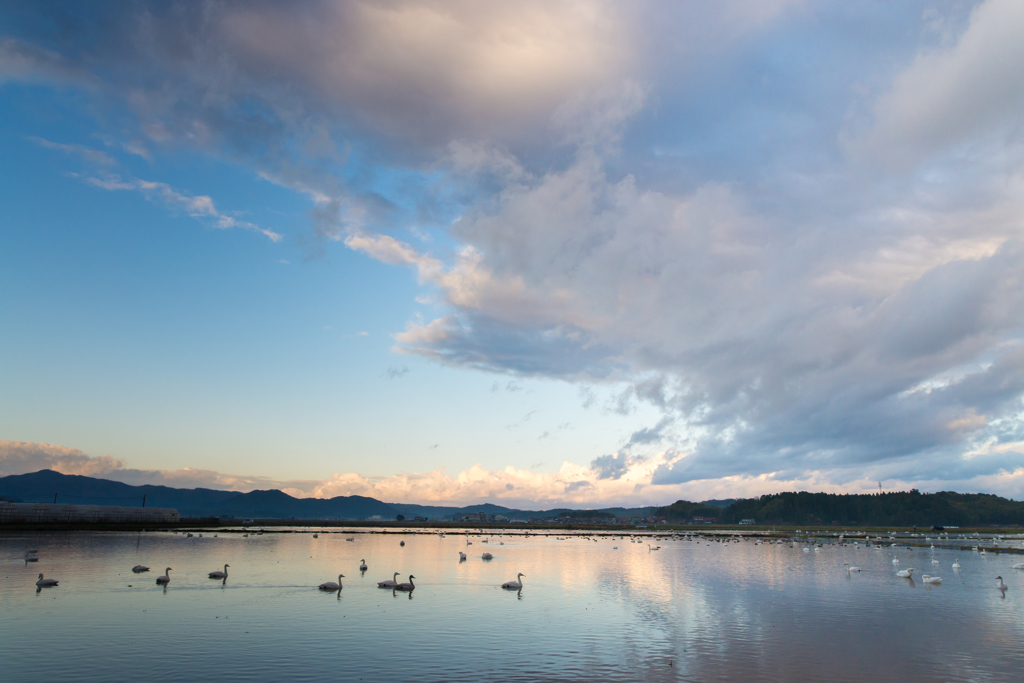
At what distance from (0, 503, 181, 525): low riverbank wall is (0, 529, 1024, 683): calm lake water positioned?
3132 inches

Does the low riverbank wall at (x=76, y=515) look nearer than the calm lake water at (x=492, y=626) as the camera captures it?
No

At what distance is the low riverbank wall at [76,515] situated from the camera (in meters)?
108

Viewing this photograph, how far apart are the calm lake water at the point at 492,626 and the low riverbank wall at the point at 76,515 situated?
7954 centimetres

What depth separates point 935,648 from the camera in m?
24.1

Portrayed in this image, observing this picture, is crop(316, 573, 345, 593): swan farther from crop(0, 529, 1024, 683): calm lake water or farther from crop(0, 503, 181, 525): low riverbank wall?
crop(0, 503, 181, 525): low riverbank wall

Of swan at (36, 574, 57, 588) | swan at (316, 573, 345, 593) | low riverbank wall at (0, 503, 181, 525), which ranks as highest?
swan at (36, 574, 57, 588)

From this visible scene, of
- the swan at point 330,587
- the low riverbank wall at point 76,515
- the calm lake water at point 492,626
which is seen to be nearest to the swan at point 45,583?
the calm lake water at point 492,626

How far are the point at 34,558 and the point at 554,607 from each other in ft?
145

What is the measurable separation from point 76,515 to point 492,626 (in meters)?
126

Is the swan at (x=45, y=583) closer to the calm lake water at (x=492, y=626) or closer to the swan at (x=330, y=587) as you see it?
the calm lake water at (x=492, y=626)

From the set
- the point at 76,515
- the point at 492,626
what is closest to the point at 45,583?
the point at 492,626

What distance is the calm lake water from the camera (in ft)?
64.4

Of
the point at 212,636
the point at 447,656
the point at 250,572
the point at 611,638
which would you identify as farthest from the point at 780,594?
the point at 250,572

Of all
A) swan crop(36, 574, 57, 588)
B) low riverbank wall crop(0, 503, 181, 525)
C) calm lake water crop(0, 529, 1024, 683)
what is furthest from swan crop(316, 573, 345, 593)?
low riverbank wall crop(0, 503, 181, 525)
